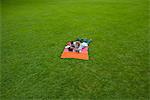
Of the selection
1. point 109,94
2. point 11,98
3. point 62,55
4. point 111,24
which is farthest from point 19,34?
point 109,94

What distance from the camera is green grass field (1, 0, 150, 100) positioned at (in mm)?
1249

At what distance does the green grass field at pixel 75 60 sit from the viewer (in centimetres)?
125

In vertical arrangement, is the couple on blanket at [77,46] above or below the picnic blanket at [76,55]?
above

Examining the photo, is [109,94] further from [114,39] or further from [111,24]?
[111,24]


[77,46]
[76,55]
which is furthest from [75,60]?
[77,46]

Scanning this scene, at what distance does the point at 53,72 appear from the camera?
1.46 meters

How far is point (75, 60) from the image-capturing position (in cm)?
162

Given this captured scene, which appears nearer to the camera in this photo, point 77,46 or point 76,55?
point 76,55

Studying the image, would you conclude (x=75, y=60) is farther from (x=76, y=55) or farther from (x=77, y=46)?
(x=77, y=46)

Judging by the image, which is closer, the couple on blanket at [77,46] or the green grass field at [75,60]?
the green grass field at [75,60]

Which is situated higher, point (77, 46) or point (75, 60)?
point (77, 46)

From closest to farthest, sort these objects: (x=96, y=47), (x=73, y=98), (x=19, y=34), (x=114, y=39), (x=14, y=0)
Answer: (x=73, y=98)
(x=96, y=47)
(x=114, y=39)
(x=19, y=34)
(x=14, y=0)

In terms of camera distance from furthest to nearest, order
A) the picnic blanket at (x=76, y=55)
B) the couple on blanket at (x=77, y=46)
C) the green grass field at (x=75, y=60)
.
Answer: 1. the couple on blanket at (x=77, y=46)
2. the picnic blanket at (x=76, y=55)
3. the green grass field at (x=75, y=60)

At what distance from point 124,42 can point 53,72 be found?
1031mm
